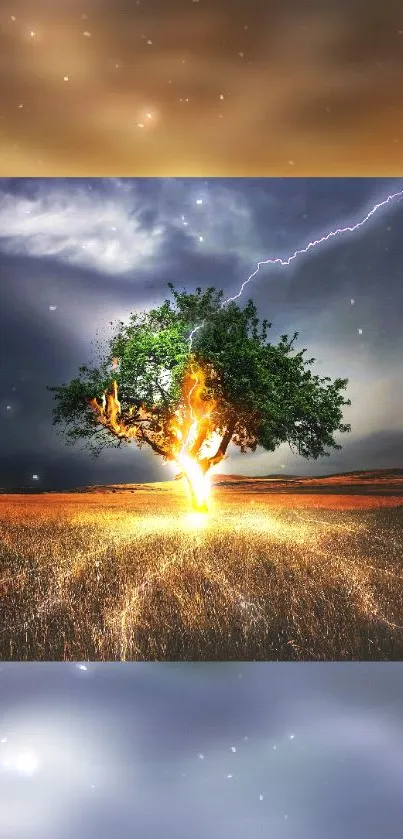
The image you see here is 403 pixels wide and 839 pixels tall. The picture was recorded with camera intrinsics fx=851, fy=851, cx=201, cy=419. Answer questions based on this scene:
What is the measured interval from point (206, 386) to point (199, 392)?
5 cm

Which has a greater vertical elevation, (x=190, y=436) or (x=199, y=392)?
(x=199, y=392)

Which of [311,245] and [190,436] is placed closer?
[190,436]

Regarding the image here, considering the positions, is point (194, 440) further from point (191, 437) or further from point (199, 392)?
point (199, 392)

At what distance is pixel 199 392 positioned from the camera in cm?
481

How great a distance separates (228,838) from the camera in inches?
95.8

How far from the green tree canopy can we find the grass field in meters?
0.29

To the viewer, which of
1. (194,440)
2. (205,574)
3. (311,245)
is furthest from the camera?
(311,245)

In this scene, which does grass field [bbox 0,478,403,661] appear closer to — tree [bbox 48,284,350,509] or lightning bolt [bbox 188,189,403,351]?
tree [bbox 48,284,350,509]

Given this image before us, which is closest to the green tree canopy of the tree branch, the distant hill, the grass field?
the tree branch

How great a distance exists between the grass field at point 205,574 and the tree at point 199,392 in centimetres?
26

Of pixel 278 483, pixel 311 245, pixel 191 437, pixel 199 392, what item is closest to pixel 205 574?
pixel 278 483
